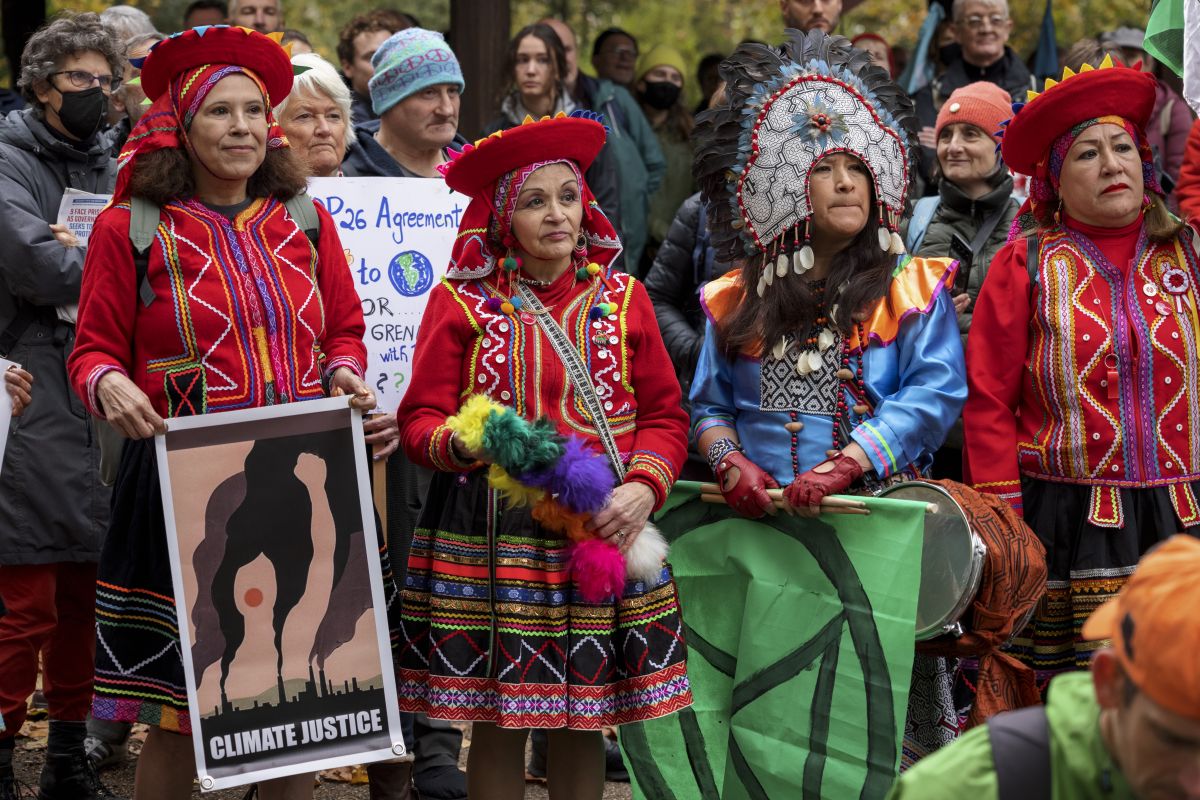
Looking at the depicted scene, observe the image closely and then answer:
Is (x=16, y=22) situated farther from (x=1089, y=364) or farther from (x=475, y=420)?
(x=1089, y=364)

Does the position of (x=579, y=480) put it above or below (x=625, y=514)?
above

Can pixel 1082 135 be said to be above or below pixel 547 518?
above

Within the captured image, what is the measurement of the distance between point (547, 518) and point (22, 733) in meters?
3.21

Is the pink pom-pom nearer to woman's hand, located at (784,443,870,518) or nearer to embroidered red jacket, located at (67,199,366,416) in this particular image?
woman's hand, located at (784,443,870,518)

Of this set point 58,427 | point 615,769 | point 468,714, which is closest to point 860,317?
point 468,714

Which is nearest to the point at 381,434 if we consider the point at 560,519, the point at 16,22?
the point at 560,519

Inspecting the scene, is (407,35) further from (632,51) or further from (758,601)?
(632,51)

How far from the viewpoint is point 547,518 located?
3.99 metres

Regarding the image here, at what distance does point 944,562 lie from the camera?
418cm

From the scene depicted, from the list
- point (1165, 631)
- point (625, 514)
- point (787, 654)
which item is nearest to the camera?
point (1165, 631)

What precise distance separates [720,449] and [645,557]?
538 mm

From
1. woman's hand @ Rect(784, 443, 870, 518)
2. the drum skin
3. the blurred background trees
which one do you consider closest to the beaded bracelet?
woman's hand @ Rect(784, 443, 870, 518)

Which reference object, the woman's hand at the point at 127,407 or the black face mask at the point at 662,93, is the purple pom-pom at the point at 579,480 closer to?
the woman's hand at the point at 127,407

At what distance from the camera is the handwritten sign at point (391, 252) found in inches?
205
